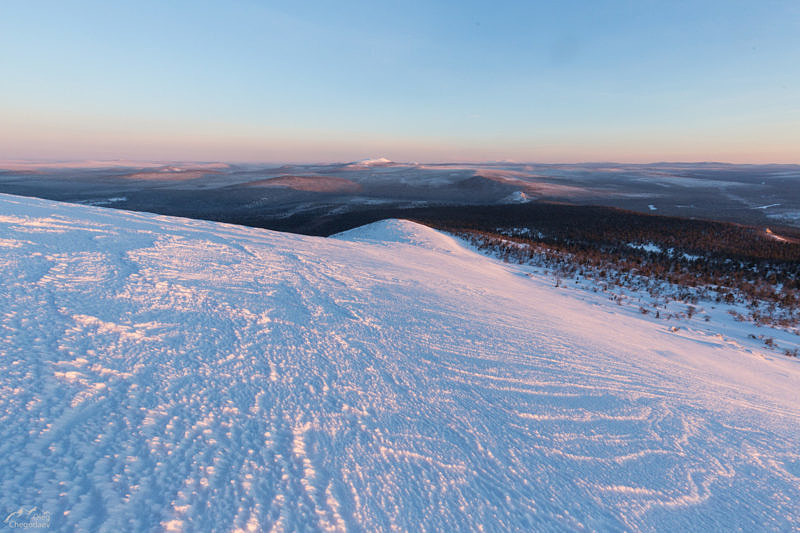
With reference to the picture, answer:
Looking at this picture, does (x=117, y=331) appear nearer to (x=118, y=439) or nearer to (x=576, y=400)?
(x=118, y=439)

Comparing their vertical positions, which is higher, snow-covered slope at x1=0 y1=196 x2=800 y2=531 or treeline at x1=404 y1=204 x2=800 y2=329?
snow-covered slope at x1=0 y1=196 x2=800 y2=531

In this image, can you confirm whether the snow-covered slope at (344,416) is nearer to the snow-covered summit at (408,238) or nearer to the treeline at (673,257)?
the treeline at (673,257)

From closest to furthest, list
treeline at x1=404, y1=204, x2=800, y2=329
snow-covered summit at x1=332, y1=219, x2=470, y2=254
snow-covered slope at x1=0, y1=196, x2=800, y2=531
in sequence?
snow-covered slope at x1=0, y1=196, x2=800, y2=531
treeline at x1=404, y1=204, x2=800, y2=329
snow-covered summit at x1=332, y1=219, x2=470, y2=254

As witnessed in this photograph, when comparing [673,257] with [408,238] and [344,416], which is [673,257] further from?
[344,416]

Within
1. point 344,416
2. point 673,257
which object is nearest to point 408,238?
point 344,416

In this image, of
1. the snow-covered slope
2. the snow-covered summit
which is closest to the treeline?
the snow-covered summit

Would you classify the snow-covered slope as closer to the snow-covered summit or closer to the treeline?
the treeline

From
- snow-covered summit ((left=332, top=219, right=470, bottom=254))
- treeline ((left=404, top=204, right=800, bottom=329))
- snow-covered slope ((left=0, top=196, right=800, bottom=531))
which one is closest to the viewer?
snow-covered slope ((left=0, top=196, right=800, bottom=531))

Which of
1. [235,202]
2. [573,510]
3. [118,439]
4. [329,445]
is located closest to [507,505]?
[573,510]
